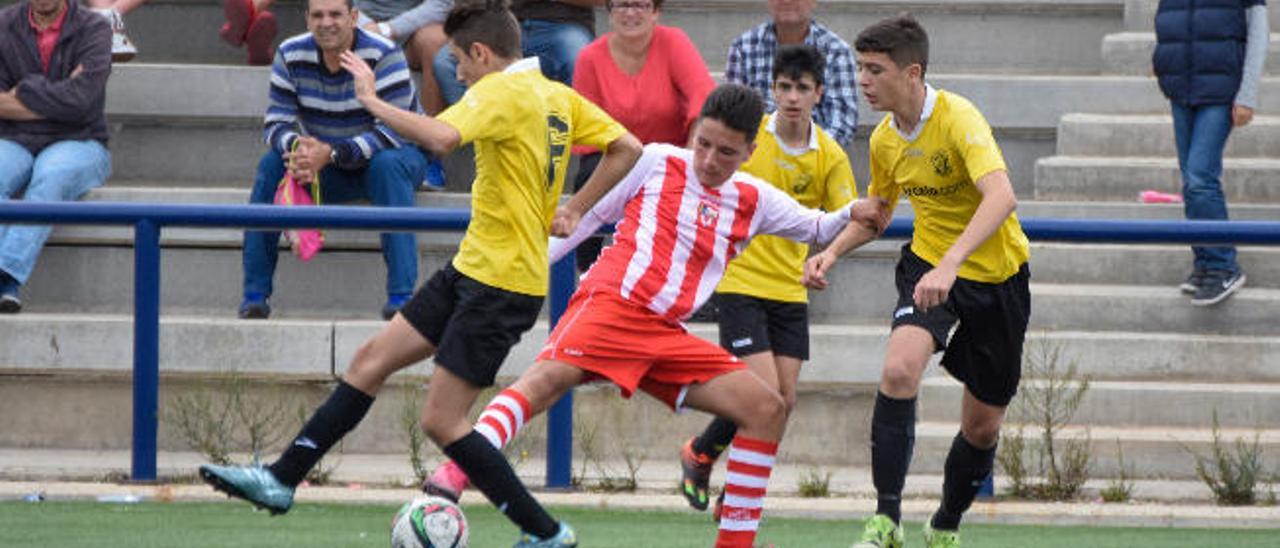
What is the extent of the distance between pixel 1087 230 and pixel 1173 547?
1.37 m

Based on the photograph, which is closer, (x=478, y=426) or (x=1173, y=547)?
(x=478, y=426)

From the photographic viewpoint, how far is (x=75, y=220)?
9.31m

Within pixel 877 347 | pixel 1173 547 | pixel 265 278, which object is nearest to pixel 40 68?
pixel 265 278

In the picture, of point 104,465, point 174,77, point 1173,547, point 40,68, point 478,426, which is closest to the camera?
point 478,426

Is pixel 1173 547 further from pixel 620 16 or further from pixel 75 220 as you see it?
pixel 75 220

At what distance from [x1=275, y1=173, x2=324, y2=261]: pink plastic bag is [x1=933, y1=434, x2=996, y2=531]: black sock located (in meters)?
3.66

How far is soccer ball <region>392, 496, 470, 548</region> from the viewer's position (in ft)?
22.7

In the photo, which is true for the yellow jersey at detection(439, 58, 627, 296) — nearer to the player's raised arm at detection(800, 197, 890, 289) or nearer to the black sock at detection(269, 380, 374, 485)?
the black sock at detection(269, 380, 374, 485)

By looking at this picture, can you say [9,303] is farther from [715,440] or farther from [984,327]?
[984,327]

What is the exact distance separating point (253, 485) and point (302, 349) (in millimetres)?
2800

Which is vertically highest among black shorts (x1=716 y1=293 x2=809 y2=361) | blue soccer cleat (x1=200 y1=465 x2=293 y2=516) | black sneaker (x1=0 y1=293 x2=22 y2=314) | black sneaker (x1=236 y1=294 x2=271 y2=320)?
black shorts (x1=716 y1=293 x2=809 y2=361)

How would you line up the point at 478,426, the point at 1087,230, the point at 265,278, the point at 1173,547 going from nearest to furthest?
the point at 478,426 < the point at 1173,547 < the point at 1087,230 < the point at 265,278

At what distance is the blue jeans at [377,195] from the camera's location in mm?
10344

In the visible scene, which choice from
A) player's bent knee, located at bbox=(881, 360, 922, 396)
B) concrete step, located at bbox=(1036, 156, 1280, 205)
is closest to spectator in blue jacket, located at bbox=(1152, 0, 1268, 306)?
concrete step, located at bbox=(1036, 156, 1280, 205)
